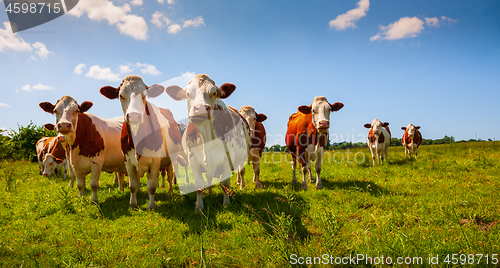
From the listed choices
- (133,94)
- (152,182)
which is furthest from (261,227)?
(133,94)

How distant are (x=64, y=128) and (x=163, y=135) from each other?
83.2 inches

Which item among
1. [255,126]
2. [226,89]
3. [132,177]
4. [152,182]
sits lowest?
[152,182]

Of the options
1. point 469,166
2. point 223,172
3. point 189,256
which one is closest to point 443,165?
point 469,166

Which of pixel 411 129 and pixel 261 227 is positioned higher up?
pixel 411 129

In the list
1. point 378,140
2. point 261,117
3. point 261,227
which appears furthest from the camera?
point 378,140

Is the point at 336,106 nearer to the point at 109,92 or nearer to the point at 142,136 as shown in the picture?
the point at 142,136

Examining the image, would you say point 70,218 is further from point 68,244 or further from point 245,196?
point 245,196

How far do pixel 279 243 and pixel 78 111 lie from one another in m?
5.78

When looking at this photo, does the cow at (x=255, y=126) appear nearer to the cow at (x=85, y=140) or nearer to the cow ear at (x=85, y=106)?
the cow at (x=85, y=140)

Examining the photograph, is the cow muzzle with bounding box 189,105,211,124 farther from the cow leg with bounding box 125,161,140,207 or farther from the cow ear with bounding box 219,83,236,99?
the cow leg with bounding box 125,161,140,207

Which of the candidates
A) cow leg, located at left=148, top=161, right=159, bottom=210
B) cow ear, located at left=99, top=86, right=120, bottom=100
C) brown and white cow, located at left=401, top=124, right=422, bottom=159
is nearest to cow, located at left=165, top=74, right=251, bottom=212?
cow leg, located at left=148, top=161, right=159, bottom=210

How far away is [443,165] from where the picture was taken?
29.2ft

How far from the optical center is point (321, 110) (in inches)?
250

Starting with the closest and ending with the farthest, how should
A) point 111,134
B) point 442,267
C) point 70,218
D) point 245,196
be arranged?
1. point 442,267
2. point 70,218
3. point 245,196
4. point 111,134
